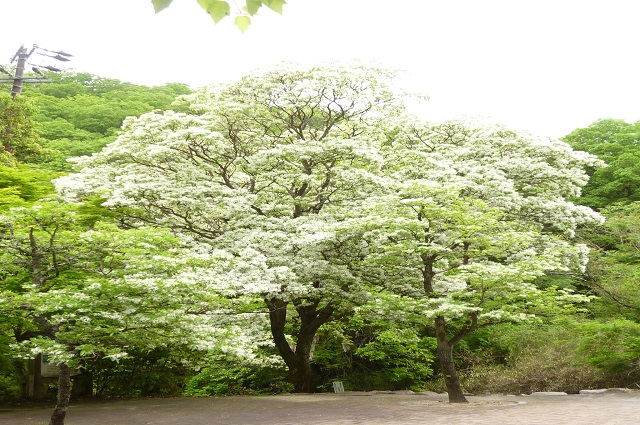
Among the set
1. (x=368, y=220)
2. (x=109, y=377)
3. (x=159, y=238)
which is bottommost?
(x=109, y=377)

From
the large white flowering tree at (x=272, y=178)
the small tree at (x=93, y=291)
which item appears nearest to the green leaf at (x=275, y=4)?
the small tree at (x=93, y=291)

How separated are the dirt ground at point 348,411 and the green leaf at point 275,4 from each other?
767 centimetres

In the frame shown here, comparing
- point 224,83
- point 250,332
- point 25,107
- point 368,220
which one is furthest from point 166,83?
point 368,220

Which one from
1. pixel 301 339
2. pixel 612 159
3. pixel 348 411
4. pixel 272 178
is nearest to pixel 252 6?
pixel 348 411

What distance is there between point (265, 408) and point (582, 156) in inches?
504

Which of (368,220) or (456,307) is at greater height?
(368,220)

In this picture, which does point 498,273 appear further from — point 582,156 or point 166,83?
point 166,83

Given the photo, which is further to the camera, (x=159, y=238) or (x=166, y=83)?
(x=166, y=83)

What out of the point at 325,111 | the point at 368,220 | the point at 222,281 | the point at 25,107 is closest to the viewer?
the point at 222,281

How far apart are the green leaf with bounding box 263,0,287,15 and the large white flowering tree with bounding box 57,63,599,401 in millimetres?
8173

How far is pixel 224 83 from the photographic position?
15445 millimetres

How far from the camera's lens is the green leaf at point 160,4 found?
2152 mm

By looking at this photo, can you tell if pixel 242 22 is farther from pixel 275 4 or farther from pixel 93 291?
pixel 93 291

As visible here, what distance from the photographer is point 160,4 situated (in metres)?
2.16
